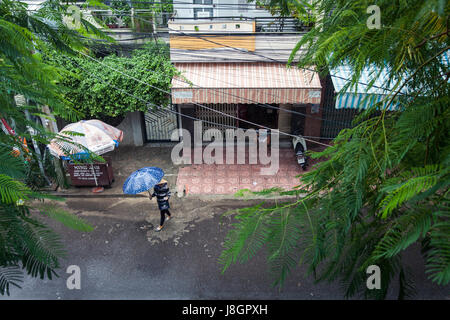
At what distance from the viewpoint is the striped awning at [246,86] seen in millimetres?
9570

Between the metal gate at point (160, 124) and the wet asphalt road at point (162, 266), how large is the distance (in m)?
3.95

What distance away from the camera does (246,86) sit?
9594mm

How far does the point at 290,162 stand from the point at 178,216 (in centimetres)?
476

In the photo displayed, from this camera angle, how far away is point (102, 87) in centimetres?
968

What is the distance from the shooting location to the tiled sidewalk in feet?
33.9

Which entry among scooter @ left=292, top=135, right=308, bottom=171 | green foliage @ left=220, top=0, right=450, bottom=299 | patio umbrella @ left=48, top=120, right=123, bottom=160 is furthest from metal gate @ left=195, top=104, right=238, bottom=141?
green foliage @ left=220, top=0, right=450, bottom=299

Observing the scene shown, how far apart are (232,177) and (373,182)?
8.06m

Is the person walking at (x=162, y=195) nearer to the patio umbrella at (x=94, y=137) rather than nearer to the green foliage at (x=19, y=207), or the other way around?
the patio umbrella at (x=94, y=137)

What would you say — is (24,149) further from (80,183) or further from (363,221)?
(80,183)

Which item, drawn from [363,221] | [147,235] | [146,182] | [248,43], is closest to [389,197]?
[363,221]

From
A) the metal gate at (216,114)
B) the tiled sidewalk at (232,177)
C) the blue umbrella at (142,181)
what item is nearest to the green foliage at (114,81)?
the metal gate at (216,114)

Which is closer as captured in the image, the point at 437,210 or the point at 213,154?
the point at 437,210

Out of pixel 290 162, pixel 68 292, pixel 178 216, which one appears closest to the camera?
pixel 68 292

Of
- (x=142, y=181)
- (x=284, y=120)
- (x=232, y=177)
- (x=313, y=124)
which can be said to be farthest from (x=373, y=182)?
(x=284, y=120)
